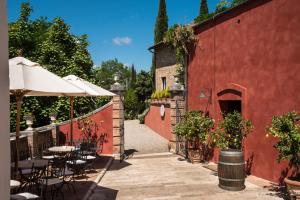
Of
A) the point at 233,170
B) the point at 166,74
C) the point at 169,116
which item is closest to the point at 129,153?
the point at 169,116

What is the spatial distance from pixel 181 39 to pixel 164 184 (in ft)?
22.6

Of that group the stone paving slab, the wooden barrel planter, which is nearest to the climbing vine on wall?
the stone paving slab

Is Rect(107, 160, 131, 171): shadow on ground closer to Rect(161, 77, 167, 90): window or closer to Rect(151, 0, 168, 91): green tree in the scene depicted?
Rect(161, 77, 167, 90): window

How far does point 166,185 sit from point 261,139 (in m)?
3.20

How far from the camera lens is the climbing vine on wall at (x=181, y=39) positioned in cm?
1380

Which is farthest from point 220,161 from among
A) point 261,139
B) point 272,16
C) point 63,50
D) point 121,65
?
point 121,65

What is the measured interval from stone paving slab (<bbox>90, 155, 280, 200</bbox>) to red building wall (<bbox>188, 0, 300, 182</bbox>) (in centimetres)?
135

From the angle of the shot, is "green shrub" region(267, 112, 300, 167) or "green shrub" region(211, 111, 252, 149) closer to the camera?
"green shrub" region(267, 112, 300, 167)

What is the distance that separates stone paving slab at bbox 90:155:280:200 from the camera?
8.28 metres

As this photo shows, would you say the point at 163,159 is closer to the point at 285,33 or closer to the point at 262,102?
the point at 262,102

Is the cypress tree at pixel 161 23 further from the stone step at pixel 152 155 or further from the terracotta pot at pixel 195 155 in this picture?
the terracotta pot at pixel 195 155

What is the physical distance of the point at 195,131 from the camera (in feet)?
42.7

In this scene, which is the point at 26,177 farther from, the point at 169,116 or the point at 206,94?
the point at 169,116

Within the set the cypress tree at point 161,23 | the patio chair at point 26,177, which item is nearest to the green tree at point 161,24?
the cypress tree at point 161,23
